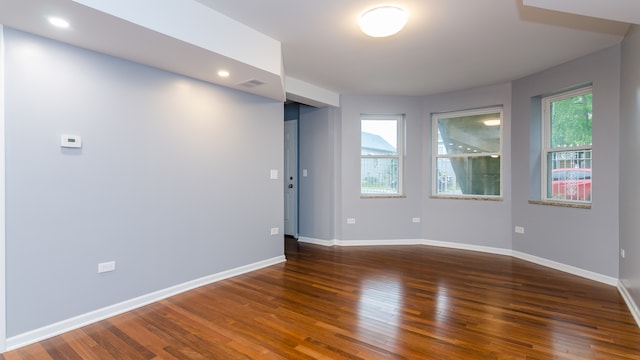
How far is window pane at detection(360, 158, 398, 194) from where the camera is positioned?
548 centimetres

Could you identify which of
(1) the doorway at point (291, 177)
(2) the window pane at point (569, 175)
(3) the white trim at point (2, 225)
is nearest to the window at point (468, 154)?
(2) the window pane at point (569, 175)

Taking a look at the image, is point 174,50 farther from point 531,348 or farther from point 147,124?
point 531,348

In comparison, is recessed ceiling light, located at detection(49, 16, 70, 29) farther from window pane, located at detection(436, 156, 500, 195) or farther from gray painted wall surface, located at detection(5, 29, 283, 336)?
window pane, located at detection(436, 156, 500, 195)

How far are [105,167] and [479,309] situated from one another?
3.35 metres

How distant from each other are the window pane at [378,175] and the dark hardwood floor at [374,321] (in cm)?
190

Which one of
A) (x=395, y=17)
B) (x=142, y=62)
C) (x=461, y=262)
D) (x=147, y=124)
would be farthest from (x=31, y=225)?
(x=461, y=262)

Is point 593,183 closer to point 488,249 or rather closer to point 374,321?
point 488,249

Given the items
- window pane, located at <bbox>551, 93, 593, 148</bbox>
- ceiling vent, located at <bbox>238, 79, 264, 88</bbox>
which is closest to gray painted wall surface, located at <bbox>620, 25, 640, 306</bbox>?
window pane, located at <bbox>551, 93, 593, 148</bbox>

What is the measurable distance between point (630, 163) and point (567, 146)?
1.20 meters

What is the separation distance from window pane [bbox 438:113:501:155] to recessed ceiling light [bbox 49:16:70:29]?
16.1 feet

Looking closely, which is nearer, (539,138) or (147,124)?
(147,124)

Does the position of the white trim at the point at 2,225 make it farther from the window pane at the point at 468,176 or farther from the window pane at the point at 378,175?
the window pane at the point at 468,176

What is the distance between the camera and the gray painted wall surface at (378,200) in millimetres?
5320

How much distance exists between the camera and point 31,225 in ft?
7.45
